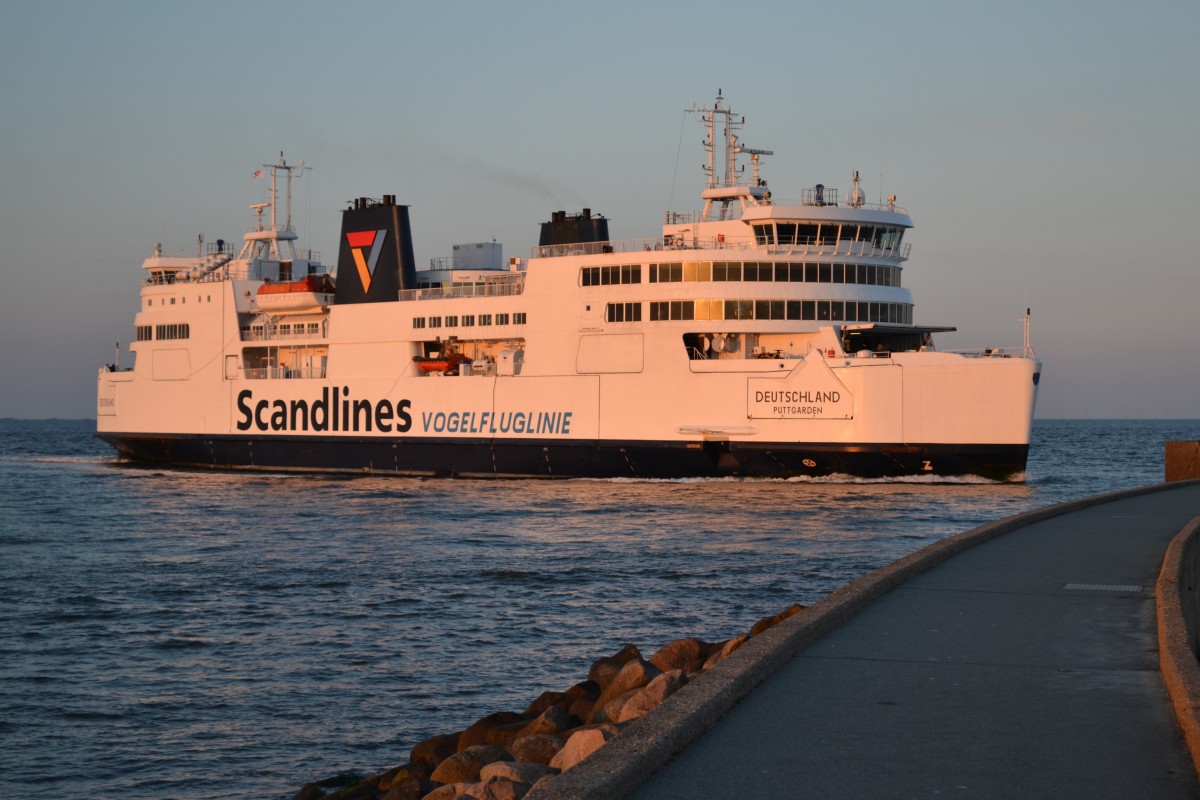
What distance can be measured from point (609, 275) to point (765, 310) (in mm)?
4709

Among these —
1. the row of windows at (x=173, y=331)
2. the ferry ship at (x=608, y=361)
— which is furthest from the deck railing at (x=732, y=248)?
the row of windows at (x=173, y=331)

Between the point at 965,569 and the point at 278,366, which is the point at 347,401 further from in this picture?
the point at 965,569

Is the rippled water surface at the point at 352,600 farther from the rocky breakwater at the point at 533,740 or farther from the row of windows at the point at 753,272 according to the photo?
the row of windows at the point at 753,272

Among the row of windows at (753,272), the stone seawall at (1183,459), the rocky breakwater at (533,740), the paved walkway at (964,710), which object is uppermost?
the row of windows at (753,272)

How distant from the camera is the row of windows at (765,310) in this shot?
1403 inches

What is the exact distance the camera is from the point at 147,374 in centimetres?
4984

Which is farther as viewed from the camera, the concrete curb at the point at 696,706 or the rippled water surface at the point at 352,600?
the rippled water surface at the point at 352,600

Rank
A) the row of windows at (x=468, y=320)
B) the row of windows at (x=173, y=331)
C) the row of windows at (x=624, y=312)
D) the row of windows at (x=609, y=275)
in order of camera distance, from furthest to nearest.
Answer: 1. the row of windows at (x=173, y=331)
2. the row of windows at (x=468, y=320)
3. the row of windows at (x=609, y=275)
4. the row of windows at (x=624, y=312)

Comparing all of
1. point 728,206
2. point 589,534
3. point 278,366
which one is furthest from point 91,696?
point 278,366

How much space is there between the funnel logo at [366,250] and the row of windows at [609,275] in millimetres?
9330

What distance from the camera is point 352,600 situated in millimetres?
18453

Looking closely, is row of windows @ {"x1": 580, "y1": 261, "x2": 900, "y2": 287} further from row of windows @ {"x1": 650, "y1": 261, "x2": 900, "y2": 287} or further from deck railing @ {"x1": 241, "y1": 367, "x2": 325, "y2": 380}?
deck railing @ {"x1": 241, "y1": 367, "x2": 325, "y2": 380}

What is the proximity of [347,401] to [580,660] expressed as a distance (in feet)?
99.1

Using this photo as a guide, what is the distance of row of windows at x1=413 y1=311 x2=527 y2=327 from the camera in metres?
39.6
